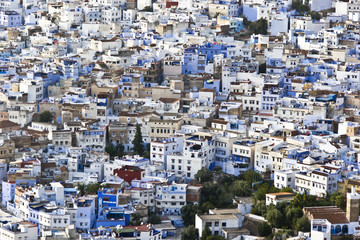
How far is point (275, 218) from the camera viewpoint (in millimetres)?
29234

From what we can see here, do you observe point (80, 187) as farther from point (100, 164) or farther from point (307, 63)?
point (307, 63)

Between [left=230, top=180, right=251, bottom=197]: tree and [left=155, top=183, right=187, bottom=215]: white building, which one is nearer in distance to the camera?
[left=155, top=183, right=187, bottom=215]: white building

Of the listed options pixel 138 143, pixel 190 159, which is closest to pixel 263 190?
pixel 190 159

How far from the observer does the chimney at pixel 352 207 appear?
28828mm

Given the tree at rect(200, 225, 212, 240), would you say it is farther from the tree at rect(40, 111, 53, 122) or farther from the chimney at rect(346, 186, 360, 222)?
the tree at rect(40, 111, 53, 122)

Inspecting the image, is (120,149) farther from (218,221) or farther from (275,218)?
(275,218)

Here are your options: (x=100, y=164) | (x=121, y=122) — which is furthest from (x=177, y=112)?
(x=100, y=164)

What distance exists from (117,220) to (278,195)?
401 cm

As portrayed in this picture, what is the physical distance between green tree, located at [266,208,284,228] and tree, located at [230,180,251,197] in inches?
82.9

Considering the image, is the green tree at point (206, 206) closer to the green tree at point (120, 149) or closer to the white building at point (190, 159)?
the white building at point (190, 159)

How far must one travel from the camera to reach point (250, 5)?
4984cm

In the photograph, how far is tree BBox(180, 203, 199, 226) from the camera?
30.4 metres

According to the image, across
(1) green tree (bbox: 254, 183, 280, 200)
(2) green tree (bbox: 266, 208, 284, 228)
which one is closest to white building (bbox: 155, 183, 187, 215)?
(1) green tree (bbox: 254, 183, 280, 200)

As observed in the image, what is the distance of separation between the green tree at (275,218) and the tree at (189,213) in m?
2.09
